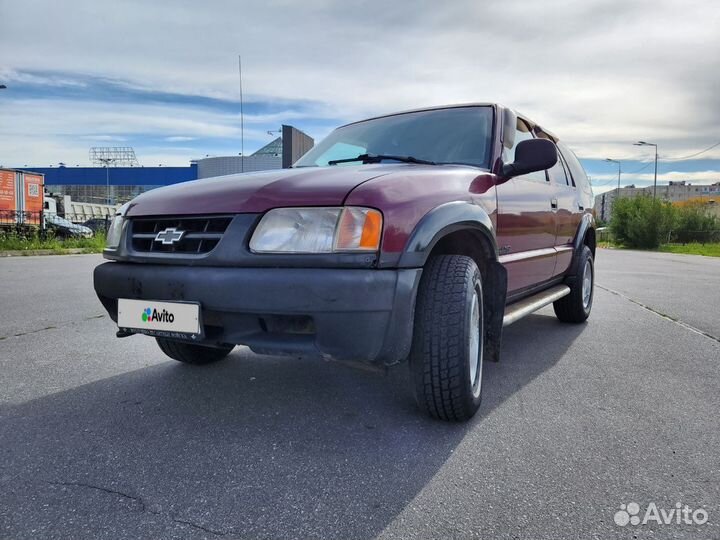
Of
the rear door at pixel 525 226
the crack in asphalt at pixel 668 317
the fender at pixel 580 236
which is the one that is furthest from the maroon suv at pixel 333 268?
the crack in asphalt at pixel 668 317

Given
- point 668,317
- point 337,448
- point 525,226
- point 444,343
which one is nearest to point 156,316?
point 337,448

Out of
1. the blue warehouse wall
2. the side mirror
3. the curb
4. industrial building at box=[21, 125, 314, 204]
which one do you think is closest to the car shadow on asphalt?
the side mirror

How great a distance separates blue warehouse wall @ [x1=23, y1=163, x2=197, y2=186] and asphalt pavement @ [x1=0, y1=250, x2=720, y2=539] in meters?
63.2

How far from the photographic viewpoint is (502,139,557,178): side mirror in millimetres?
2633

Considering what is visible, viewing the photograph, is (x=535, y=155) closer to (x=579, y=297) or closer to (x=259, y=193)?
(x=259, y=193)

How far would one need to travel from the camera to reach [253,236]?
1968mm

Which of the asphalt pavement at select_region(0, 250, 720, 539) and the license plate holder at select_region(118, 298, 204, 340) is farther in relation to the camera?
the license plate holder at select_region(118, 298, 204, 340)

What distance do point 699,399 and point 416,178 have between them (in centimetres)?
189

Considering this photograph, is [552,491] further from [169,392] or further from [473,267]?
[169,392]

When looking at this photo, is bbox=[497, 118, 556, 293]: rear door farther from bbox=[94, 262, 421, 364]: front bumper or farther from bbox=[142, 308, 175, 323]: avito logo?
bbox=[142, 308, 175, 323]: avito logo

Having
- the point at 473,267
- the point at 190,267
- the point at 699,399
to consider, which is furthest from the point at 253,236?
the point at 699,399

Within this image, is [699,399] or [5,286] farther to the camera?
[5,286]

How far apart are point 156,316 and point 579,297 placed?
12.1 ft

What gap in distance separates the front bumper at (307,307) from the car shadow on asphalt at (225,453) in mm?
401
